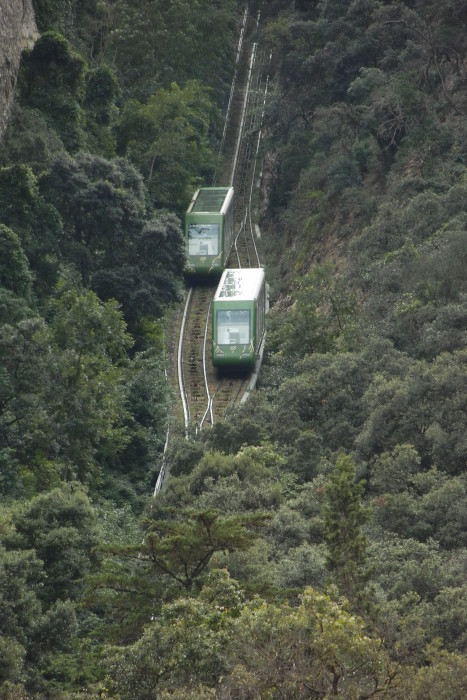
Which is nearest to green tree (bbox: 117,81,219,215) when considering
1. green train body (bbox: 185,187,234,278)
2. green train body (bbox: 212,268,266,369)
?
green train body (bbox: 185,187,234,278)

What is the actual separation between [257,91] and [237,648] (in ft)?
196

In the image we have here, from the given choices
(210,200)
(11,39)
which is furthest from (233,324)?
(11,39)

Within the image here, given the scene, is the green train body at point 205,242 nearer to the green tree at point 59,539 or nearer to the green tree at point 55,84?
the green tree at point 55,84

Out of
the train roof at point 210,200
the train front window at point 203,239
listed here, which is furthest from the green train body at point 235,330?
the train roof at point 210,200

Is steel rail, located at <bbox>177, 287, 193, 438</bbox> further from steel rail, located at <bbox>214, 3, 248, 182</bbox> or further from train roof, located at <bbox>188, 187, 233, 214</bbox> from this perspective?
steel rail, located at <bbox>214, 3, 248, 182</bbox>

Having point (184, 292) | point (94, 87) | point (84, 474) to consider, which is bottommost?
point (84, 474)

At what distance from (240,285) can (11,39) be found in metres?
15.1

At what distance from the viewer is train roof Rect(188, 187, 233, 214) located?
180 feet

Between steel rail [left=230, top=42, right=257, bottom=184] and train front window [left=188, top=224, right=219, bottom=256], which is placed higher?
steel rail [left=230, top=42, right=257, bottom=184]

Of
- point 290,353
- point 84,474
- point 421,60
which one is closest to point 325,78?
point 421,60

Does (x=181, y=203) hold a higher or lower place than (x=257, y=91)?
lower

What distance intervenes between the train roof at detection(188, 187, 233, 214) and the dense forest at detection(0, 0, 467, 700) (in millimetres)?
1704

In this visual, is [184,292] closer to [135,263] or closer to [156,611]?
[135,263]

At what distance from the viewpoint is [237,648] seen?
64.8 ft
